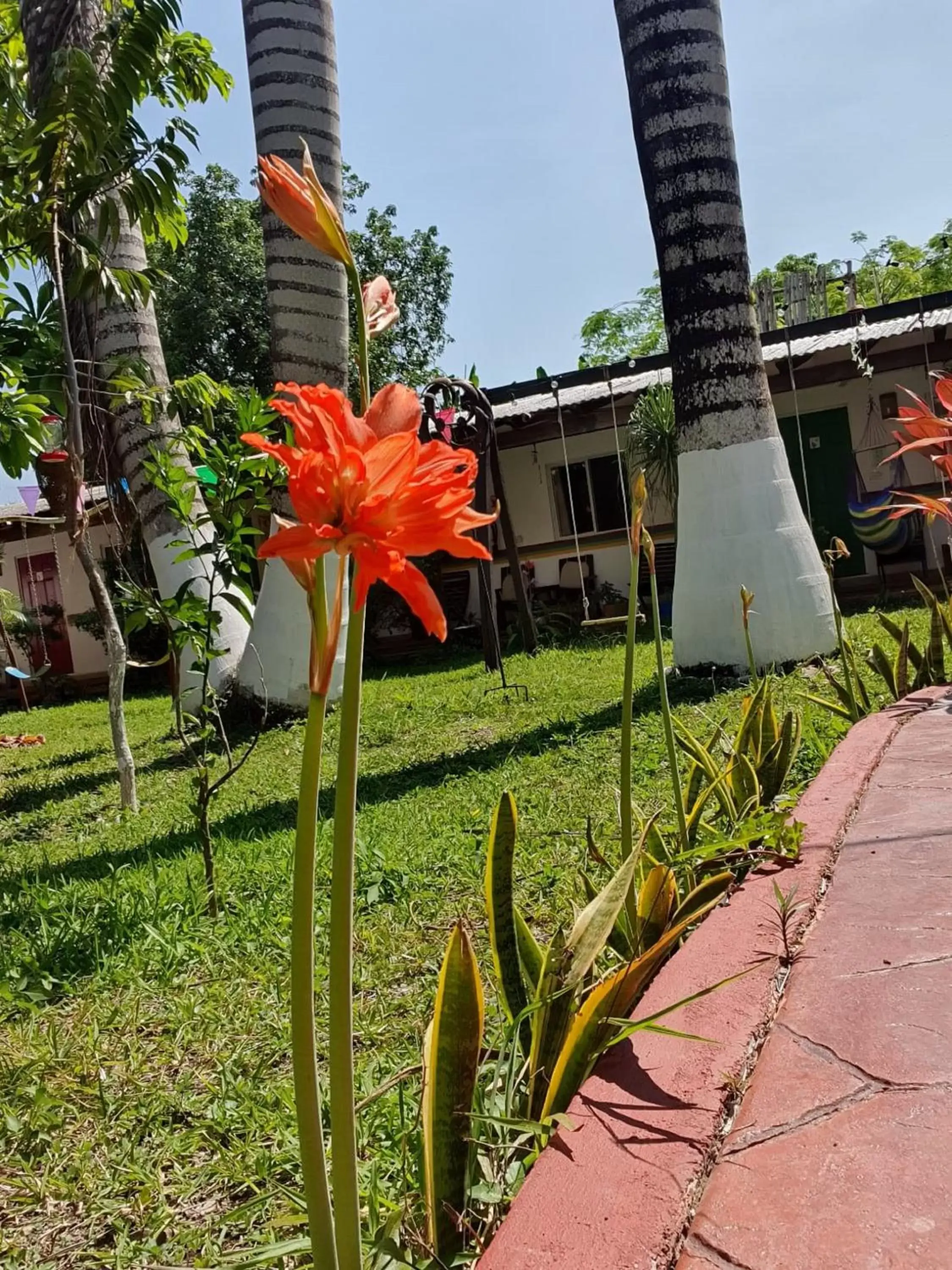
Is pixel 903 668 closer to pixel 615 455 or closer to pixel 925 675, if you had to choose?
pixel 925 675

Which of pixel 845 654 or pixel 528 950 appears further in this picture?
pixel 845 654

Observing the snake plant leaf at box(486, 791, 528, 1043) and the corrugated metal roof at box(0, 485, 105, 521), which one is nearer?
the snake plant leaf at box(486, 791, 528, 1043)

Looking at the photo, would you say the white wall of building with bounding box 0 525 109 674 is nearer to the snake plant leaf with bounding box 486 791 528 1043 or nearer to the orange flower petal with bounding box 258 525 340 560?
the snake plant leaf with bounding box 486 791 528 1043

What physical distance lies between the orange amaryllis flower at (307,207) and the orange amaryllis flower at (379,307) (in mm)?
78

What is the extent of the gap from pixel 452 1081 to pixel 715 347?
17.7ft

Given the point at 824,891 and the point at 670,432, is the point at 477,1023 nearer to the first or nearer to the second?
the point at 824,891

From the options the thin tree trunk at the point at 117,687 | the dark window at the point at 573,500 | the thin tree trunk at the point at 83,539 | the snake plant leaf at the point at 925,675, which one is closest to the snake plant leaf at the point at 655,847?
the snake plant leaf at the point at 925,675

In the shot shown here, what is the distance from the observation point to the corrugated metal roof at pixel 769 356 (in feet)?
33.7

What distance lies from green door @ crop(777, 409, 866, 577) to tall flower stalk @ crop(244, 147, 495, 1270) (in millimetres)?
12186

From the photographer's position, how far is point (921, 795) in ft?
8.30

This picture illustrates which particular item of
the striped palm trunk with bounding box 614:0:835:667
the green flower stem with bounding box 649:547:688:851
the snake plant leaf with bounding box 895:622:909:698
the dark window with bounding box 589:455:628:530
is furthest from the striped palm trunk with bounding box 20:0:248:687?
the dark window with bounding box 589:455:628:530

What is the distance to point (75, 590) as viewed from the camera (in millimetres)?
16250

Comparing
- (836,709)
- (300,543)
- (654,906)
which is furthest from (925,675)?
(300,543)

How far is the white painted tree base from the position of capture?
5797 mm
